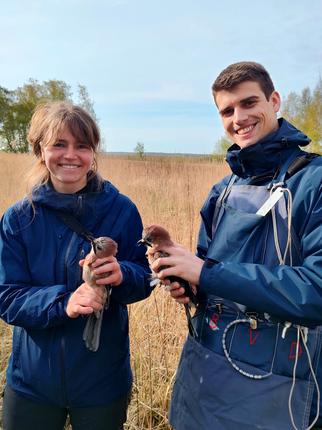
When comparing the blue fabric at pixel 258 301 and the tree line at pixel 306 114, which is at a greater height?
the tree line at pixel 306 114

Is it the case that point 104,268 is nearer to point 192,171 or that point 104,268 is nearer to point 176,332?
point 176,332

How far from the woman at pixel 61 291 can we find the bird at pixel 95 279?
0.20ft

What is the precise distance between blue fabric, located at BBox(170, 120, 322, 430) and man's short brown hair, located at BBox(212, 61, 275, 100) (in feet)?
0.63

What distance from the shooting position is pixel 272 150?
148 centimetres

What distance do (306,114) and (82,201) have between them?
25.2 meters

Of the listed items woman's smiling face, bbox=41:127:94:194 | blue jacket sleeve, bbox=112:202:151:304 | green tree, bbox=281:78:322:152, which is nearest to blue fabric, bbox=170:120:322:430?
blue jacket sleeve, bbox=112:202:151:304

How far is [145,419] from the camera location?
2850 mm

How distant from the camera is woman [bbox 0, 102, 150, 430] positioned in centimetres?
171

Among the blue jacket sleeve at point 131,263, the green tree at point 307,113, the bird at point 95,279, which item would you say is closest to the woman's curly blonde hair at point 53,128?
the blue jacket sleeve at point 131,263

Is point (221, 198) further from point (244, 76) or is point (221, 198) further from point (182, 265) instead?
point (244, 76)

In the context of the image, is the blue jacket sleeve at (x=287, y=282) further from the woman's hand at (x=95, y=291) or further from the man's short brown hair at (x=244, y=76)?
the man's short brown hair at (x=244, y=76)

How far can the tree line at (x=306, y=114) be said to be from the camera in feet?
76.3

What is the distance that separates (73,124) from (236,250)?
946 millimetres

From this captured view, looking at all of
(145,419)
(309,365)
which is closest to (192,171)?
(145,419)
